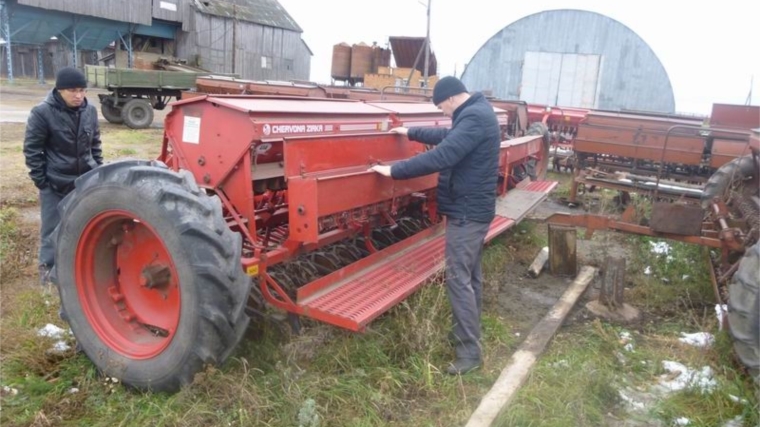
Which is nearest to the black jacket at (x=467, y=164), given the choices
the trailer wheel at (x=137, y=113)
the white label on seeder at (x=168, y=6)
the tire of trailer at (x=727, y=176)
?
the tire of trailer at (x=727, y=176)

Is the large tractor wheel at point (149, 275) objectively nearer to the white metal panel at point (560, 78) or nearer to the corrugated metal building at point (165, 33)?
the corrugated metal building at point (165, 33)

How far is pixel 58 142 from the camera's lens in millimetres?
4191

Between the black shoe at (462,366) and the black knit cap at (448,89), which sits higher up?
the black knit cap at (448,89)

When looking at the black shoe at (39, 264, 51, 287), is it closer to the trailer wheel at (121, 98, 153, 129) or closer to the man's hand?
the man's hand

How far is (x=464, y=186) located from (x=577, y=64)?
65.0 ft

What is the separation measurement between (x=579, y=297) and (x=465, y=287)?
1705 mm

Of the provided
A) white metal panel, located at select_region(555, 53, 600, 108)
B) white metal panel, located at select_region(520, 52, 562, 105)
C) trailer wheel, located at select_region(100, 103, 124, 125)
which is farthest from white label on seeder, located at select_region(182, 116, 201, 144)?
white metal panel, located at select_region(555, 53, 600, 108)

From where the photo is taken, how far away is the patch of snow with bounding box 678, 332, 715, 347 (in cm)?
372

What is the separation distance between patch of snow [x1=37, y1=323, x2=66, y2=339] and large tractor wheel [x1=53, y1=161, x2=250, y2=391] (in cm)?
40

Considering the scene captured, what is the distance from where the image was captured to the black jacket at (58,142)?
13.4ft

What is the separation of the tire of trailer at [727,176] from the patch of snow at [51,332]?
5.23 meters

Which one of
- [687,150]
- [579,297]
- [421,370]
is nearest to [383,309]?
[421,370]

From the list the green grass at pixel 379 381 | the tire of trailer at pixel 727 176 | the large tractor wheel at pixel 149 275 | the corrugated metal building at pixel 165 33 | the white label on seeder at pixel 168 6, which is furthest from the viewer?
the white label on seeder at pixel 168 6

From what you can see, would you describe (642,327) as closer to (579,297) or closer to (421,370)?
(579,297)
